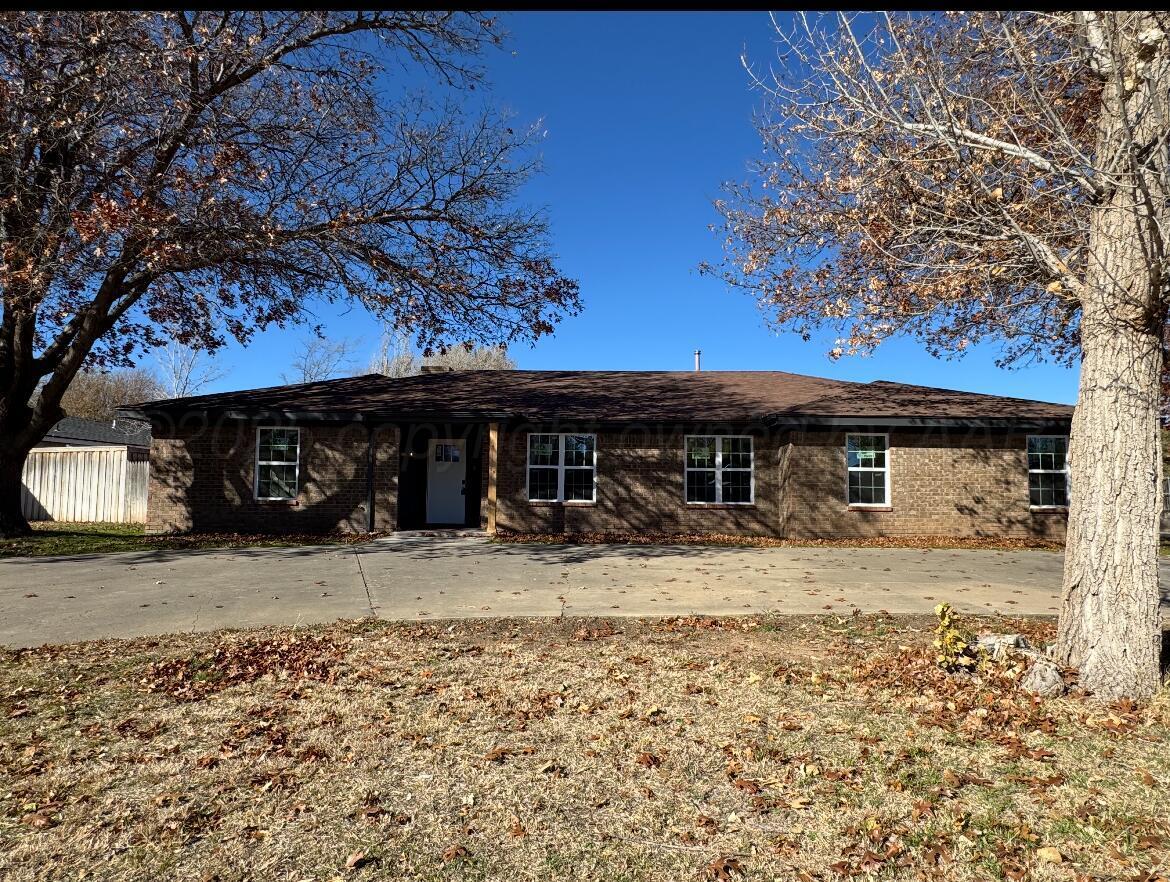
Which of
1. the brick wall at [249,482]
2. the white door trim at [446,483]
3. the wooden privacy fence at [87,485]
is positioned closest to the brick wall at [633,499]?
the white door trim at [446,483]

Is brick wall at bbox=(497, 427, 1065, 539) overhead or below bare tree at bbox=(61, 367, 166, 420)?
below

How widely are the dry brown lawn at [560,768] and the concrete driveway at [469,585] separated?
1577mm

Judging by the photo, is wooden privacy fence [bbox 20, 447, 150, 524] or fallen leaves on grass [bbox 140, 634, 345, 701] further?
wooden privacy fence [bbox 20, 447, 150, 524]

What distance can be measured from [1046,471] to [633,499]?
32.0ft

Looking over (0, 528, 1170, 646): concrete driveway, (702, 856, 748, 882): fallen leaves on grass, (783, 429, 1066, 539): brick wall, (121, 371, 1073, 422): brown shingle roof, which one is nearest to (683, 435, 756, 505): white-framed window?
(121, 371, 1073, 422): brown shingle roof

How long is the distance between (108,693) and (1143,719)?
23.5 ft

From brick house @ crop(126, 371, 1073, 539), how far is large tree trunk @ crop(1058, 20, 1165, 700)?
412 inches

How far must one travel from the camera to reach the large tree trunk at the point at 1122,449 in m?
4.81

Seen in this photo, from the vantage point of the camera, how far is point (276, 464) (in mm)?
15781

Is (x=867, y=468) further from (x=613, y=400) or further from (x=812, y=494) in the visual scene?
(x=613, y=400)

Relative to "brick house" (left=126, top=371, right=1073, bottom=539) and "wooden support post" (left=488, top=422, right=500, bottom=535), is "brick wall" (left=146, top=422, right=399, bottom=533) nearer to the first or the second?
"brick house" (left=126, top=371, right=1073, bottom=539)

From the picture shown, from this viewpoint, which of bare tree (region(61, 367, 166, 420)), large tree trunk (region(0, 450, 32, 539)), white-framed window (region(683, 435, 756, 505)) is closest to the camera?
large tree trunk (region(0, 450, 32, 539))

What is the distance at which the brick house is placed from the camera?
1556 centimetres

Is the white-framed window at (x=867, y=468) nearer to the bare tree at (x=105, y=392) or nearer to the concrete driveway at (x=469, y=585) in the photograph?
the concrete driveway at (x=469, y=585)
